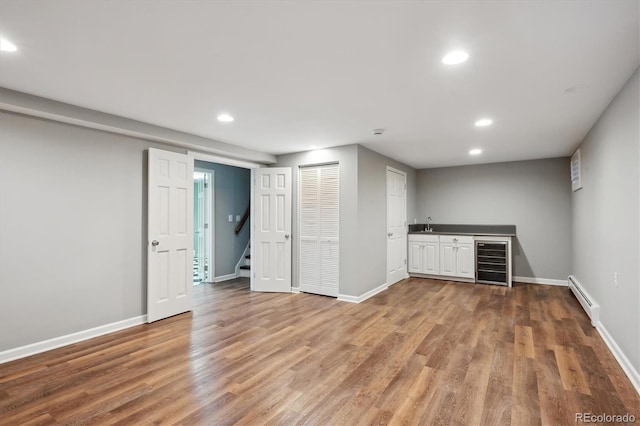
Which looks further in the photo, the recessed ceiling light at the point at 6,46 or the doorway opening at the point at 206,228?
the doorway opening at the point at 206,228

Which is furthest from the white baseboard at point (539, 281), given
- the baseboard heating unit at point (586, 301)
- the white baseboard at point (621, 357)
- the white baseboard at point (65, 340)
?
the white baseboard at point (65, 340)

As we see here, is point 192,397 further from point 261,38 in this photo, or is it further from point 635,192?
point 635,192

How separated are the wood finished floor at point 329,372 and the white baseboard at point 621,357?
0.06 meters

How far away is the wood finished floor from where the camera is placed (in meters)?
2.02

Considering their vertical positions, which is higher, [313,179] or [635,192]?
[313,179]

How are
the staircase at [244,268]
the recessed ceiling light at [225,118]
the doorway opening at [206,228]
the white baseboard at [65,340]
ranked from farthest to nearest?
the staircase at [244,268] < the doorway opening at [206,228] < the recessed ceiling light at [225,118] < the white baseboard at [65,340]

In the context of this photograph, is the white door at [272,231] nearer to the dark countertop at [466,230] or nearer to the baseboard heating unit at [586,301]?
the dark countertop at [466,230]

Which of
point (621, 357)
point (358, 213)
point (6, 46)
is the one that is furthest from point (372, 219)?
point (6, 46)

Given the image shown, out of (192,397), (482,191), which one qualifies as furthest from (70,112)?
(482,191)

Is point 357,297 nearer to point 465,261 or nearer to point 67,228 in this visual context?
point 465,261

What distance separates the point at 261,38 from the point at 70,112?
7.49ft

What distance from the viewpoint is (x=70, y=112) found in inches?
117

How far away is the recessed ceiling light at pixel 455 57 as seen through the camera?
2057mm

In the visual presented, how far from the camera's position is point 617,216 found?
2.75m
